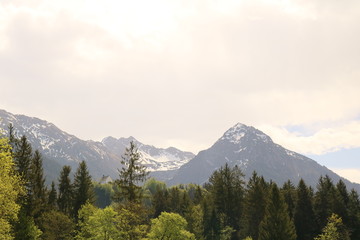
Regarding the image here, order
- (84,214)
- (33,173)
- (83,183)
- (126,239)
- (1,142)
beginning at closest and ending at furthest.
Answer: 1. (1,142)
2. (126,239)
3. (84,214)
4. (33,173)
5. (83,183)

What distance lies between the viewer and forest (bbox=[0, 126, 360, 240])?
42.1 m

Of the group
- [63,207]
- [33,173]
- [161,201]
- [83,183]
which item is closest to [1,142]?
[33,173]

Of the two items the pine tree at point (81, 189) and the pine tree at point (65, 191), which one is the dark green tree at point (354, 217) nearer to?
the pine tree at point (81, 189)

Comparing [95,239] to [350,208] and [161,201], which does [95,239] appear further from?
[161,201]

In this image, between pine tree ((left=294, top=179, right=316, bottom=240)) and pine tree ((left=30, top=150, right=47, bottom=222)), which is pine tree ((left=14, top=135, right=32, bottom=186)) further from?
pine tree ((left=294, top=179, right=316, bottom=240))

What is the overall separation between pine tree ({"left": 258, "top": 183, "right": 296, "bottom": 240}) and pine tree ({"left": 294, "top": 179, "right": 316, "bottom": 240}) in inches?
647

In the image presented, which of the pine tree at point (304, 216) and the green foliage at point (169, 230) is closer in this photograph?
the green foliage at point (169, 230)

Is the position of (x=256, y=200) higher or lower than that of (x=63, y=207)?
higher

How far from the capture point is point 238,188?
82125 millimetres

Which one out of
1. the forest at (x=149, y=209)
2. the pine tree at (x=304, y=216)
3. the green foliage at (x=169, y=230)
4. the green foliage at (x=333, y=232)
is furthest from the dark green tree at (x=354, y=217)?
the green foliage at (x=169, y=230)

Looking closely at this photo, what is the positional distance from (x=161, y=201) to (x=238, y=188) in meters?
30.8

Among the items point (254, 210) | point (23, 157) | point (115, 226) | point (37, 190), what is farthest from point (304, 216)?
point (23, 157)

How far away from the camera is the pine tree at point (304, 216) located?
69.4m

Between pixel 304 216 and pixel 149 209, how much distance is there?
39.7 meters
